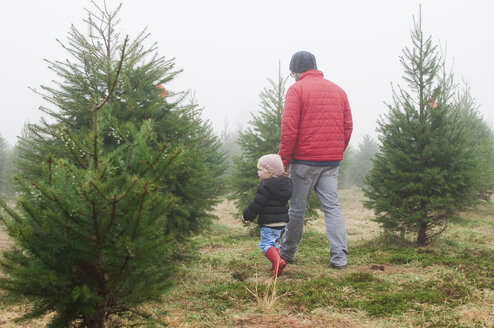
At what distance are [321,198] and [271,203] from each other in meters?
0.75

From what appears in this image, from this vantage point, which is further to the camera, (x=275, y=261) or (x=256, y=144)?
(x=256, y=144)

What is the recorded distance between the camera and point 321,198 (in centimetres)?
444

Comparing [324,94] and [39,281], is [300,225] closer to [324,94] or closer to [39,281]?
[324,94]

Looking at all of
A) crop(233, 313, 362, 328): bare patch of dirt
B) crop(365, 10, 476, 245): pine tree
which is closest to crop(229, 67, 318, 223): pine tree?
crop(365, 10, 476, 245): pine tree

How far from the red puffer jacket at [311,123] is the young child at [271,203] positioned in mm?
295

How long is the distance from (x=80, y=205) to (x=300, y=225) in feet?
10.1

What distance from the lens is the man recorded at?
13.9ft

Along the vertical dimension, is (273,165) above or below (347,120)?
below

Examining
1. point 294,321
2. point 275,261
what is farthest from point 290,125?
point 294,321

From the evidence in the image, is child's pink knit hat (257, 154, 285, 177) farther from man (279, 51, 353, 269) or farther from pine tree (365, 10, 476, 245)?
pine tree (365, 10, 476, 245)

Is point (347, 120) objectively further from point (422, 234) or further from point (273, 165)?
point (422, 234)

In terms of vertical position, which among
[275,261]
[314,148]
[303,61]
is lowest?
[275,261]

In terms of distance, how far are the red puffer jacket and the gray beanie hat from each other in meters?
0.30

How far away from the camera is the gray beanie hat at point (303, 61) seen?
4.54m
